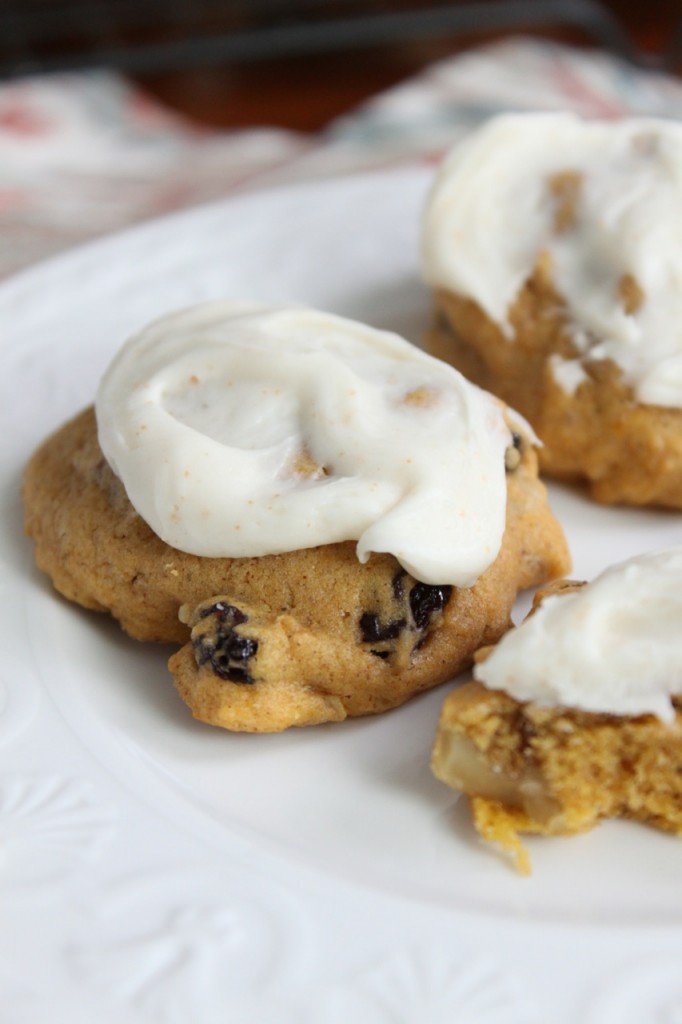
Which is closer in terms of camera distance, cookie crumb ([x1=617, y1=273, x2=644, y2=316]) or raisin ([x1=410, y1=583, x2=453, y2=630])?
raisin ([x1=410, y1=583, x2=453, y2=630])

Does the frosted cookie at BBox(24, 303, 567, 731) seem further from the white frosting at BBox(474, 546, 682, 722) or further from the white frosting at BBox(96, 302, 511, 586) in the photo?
the white frosting at BBox(474, 546, 682, 722)

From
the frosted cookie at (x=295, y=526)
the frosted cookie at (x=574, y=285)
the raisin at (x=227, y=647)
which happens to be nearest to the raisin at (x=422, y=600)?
the frosted cookie at (x=295, y=526)

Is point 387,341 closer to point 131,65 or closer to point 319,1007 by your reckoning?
point 319,1007

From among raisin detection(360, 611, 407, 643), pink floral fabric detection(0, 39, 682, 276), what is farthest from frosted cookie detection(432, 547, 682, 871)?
pink floral fabric detection(0, 39, 682, 276)

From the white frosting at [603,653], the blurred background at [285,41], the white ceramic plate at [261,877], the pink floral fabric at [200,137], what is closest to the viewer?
the white ceramic plate at [261,877]

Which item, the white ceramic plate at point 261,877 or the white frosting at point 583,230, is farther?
the white frosting at point 583,230

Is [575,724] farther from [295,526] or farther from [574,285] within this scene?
[574,285]

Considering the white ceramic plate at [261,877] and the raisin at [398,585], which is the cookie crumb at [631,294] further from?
the raisin at [398,585]

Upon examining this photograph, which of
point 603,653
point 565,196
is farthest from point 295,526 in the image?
point 565,196
